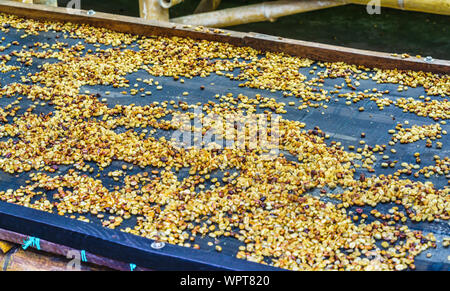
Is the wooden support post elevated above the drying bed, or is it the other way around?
the wooden support post

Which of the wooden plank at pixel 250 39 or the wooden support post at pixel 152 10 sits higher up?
the wooden support post at pixel 152 10

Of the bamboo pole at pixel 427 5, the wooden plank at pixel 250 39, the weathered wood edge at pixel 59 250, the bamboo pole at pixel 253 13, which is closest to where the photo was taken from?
the weathered wood edge at pixel 59 250

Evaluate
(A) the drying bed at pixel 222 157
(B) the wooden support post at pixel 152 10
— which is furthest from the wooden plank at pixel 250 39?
(B) the wooden support post at pixel 152 10

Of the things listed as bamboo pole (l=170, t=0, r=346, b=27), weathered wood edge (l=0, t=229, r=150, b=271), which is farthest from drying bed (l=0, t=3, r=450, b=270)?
bamboo pole (l=170, t=0, r=346, b=27)

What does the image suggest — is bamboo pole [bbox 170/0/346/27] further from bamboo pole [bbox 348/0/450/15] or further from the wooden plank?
the wooden plank

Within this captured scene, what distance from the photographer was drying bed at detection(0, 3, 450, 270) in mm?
1881

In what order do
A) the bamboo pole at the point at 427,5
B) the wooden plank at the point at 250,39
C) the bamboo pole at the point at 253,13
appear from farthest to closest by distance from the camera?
the bamboo pole at the point at 253,13, the bamboo pole at the point at 427,5, the wooden plank at the point at 250,39

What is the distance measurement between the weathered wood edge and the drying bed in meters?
0.04

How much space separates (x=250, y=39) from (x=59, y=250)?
78.8 inches

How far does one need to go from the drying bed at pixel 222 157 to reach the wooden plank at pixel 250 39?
5cm

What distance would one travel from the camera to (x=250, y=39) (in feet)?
11.0

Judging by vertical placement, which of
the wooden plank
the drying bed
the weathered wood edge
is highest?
the wooden plank

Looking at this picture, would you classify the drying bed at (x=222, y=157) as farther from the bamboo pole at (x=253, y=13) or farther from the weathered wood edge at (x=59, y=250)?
the bamboo pole at (x=253, y=13)

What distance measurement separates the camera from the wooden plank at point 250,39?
3.09m
